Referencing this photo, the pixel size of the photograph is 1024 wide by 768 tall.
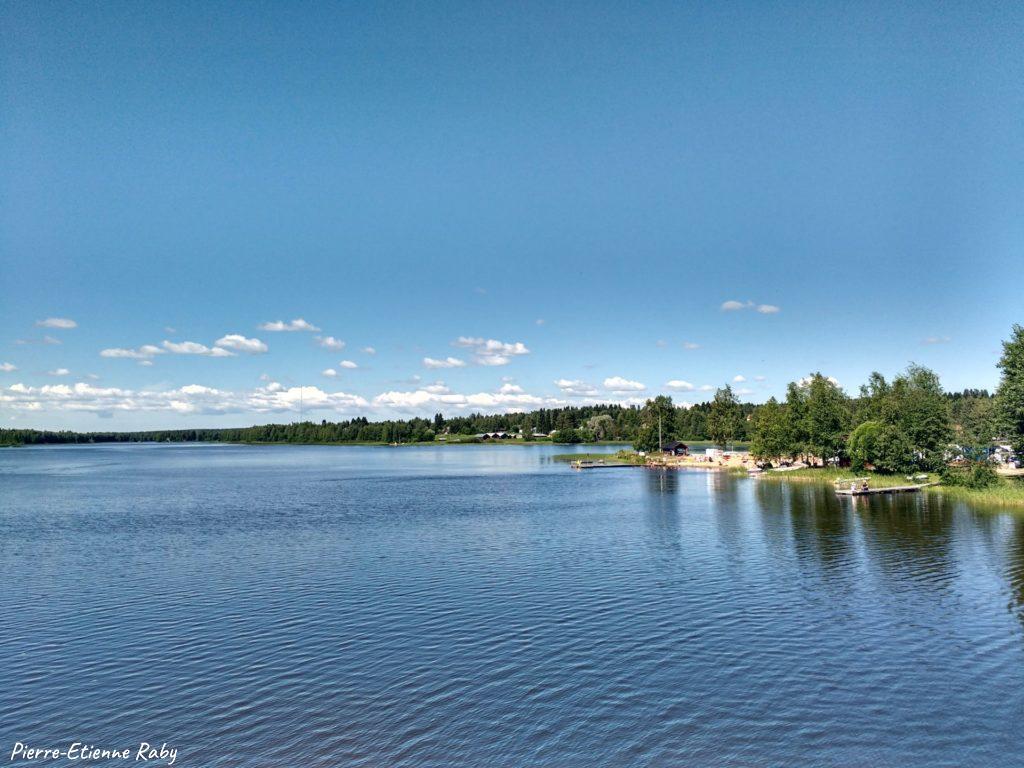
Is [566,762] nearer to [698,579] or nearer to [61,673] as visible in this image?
[61,673]

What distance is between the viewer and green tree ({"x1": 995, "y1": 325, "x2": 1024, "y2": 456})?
6169 centimetres

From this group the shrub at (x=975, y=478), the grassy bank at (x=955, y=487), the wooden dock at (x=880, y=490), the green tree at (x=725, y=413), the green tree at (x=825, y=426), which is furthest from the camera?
the green tree at (x=725, y=413)

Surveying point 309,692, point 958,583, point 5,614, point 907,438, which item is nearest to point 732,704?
point 309,692

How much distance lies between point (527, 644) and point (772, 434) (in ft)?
304

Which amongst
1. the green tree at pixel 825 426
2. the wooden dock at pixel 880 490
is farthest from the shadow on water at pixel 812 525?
the green tree at pixel 825 426

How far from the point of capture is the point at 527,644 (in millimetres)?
24656

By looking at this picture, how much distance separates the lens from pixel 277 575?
37125mm

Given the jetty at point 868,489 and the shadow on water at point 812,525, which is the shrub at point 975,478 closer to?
the jetty at point 868,489

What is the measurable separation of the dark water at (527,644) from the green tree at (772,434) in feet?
166

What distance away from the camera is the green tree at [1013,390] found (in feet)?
202

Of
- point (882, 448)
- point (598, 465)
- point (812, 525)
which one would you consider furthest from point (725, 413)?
point (812, 525)

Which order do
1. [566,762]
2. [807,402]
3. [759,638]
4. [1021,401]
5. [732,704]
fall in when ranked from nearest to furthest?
1. [566,762]
2. [732,704]
3. [759,638]
4. [1021,401]
5. [807,402]

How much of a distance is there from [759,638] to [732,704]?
6609 millimetres

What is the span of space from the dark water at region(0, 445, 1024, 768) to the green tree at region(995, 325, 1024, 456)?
1278 centimetres
